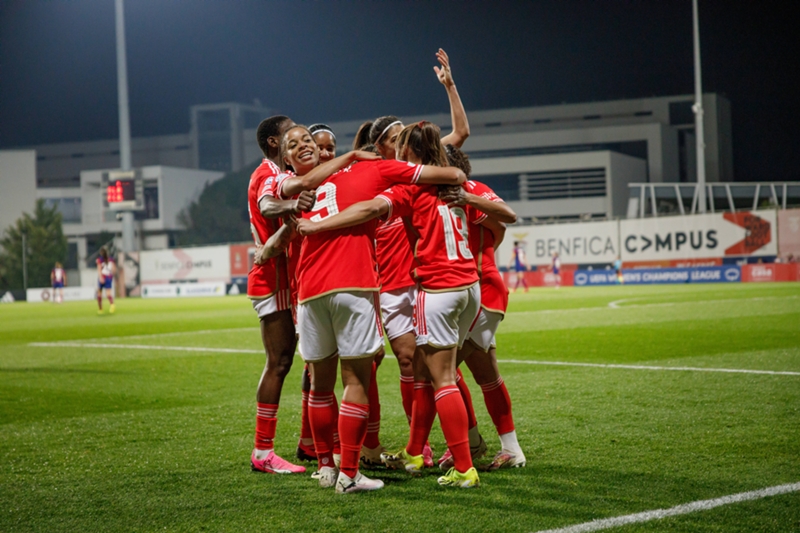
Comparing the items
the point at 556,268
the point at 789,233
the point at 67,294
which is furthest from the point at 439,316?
the point at 67,294

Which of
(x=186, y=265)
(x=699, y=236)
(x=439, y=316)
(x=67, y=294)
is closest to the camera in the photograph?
(x=439, y=316)

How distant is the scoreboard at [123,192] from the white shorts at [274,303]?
134 ft

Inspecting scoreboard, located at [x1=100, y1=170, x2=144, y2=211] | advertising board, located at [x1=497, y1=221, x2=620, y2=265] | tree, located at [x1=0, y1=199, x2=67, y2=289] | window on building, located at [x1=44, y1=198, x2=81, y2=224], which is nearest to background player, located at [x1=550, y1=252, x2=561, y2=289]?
advertising board, located at [x1=497, y1=221, x2=620, y2=265]

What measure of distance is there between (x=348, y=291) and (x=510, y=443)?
1529mm

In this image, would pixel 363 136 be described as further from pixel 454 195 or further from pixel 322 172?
pixel 454 195

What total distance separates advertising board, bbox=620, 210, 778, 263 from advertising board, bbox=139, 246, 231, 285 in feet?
78.5

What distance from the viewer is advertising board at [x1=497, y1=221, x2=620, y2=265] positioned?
4062cm

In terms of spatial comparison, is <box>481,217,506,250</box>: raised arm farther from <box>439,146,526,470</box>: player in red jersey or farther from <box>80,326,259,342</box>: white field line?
<box>80,326,259,342</box>: white field line

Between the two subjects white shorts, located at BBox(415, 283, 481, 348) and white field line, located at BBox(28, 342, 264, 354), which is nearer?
white shorts, located at BBox(415, 283, 481, 348)

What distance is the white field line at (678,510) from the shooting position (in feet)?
12.0

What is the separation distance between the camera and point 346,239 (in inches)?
175

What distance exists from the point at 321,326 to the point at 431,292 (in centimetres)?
65

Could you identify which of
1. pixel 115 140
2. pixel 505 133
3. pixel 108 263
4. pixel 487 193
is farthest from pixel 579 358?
pixel 115 140

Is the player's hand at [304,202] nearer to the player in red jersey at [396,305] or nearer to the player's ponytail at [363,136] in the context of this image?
the player in red jersey at [396,305]
